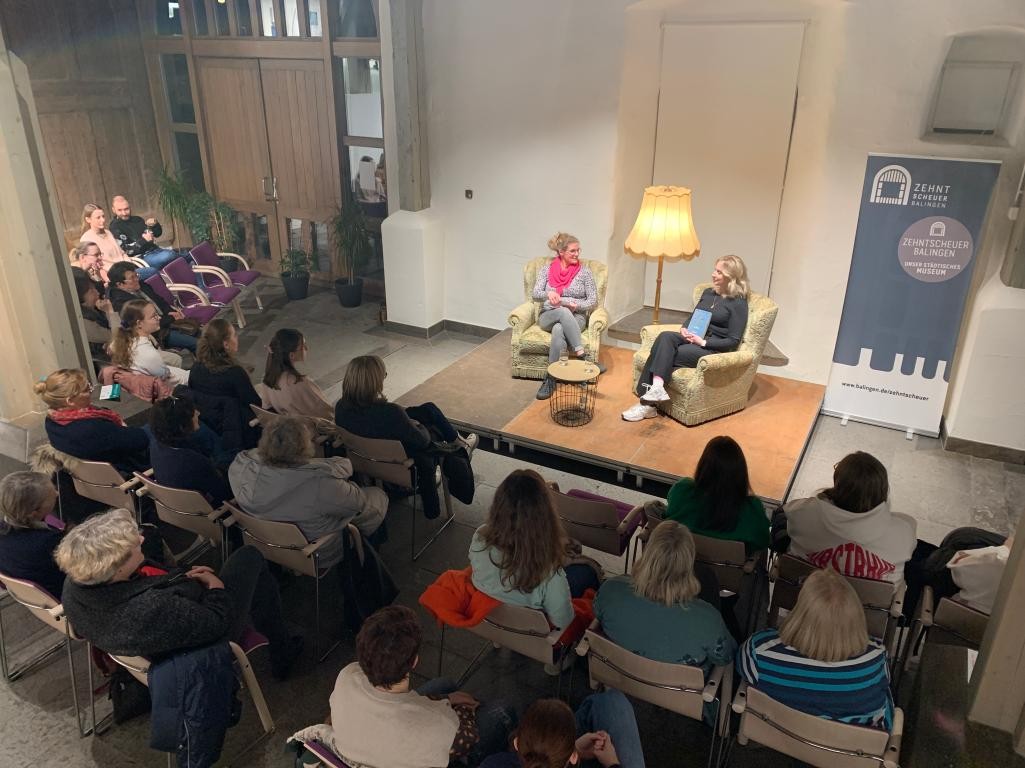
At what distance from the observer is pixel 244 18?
8336mm

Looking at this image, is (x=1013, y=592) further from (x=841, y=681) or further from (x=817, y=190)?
(x=817, y=190)

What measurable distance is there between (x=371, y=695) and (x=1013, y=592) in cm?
186

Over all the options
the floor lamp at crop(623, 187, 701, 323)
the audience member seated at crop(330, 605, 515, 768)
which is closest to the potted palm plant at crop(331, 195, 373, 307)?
the floor lamp at crop(623, 187, 701, 323)

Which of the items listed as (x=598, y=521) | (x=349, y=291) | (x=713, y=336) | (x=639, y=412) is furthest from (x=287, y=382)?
(x=349, y=291)

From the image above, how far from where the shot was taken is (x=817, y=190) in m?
5.77

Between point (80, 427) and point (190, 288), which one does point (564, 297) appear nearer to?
point (190, 288)

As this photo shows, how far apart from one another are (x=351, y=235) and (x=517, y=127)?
92.0 inches

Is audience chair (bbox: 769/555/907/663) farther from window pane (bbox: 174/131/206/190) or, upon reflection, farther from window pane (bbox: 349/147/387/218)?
window pane (bbox: 174/131/206/190)

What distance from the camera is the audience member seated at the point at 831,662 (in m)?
2.45

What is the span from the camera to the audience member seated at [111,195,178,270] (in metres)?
7.46

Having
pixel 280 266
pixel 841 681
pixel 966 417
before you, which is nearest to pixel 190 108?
pixel 280 266

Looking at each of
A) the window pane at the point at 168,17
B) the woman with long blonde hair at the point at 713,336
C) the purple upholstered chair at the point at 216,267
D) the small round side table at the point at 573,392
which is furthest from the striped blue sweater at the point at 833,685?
the window pane at the point at 168,17

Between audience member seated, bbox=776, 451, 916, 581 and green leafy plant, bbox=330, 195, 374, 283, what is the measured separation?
6060 millimetres

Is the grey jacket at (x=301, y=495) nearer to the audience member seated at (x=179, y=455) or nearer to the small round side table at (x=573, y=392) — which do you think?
the audience member seated at (x=179, y=455)
